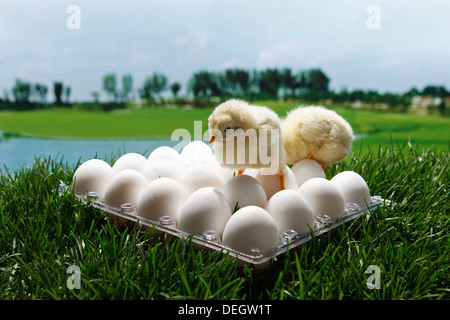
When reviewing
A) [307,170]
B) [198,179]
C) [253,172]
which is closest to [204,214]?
[198,179]

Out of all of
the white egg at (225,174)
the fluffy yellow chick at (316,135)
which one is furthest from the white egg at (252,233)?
the fluffy yellow chick at (316,135)

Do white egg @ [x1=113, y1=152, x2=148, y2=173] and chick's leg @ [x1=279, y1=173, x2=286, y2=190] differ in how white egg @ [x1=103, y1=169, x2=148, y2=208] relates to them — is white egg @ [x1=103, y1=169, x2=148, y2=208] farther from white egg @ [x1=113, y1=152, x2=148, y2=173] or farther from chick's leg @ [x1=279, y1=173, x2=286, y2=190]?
chick's leg @ [x1=279, y1=173, x2=286, y2=190]

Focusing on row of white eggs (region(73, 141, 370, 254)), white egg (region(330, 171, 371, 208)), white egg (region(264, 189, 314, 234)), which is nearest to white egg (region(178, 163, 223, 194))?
row of white eggs (region(73, 141, 370, 254))

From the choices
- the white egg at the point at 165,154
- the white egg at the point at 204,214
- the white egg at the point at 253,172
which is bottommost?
the white egg at the point at 204,214

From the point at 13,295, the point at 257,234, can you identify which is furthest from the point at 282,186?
the point at 13,295

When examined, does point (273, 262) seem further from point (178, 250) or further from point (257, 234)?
point (178, 250)

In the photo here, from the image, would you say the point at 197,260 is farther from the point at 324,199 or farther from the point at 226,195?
the point at 324,199

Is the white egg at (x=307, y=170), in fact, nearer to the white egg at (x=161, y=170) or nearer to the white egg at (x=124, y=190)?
the white egg at (x=161, y=170)
